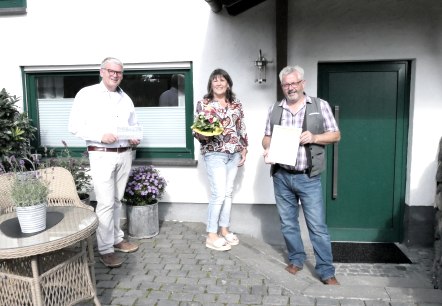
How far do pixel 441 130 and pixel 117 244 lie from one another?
4.02 m

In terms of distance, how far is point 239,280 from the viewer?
3715 mm

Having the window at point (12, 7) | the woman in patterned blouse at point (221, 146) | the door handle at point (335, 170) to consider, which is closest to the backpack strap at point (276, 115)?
the woman in patterned blouse at point (221, 146)

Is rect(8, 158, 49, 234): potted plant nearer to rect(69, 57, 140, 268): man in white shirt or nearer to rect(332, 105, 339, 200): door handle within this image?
rect(69, 57, 140, 268): man in white shirt

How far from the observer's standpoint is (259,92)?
16.3ft

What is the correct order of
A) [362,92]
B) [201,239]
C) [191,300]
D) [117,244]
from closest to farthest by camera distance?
1. [191,300]
2. [117,244]
3. [201,239]
4. [362,92]

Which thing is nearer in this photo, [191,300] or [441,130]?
[191,300]

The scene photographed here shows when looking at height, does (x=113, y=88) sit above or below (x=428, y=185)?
above

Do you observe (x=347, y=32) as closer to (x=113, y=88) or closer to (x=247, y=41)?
(x=247, y=41)

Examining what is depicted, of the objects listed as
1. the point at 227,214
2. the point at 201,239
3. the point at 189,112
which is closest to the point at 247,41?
the point at 189,112

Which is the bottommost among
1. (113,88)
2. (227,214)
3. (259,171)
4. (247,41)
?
(227,214)

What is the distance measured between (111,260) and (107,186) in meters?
0.75

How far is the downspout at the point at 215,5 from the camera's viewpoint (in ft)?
14.1

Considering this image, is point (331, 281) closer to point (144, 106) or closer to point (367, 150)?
point (367, 150)

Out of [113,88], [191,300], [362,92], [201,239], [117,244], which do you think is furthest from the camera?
[362,92]
